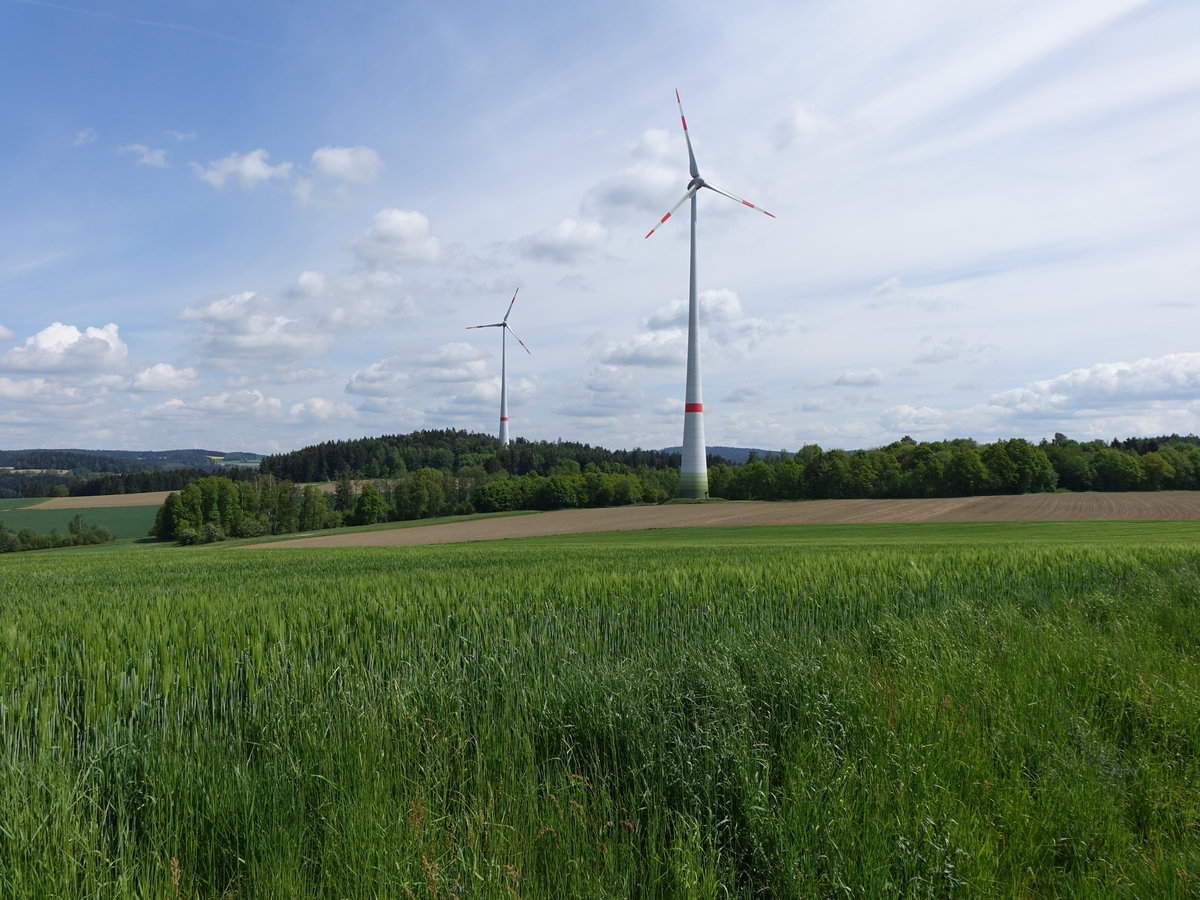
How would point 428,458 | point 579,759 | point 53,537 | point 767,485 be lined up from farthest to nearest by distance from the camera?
point 428,458 → point 767,485 → point 53,537 → point 579,759

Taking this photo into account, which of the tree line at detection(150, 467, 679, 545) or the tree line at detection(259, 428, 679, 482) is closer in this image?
the tree line at detection(150, 467, 679, 545)

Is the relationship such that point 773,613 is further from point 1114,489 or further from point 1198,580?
point 1114,489

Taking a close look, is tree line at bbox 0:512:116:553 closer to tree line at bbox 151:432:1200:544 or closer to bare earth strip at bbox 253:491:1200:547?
tree line at bbox 151:432:1200:544

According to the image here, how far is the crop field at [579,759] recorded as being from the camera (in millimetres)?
3711

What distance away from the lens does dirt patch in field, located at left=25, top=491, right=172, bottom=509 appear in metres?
130

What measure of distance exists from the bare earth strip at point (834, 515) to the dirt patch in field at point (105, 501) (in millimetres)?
84786

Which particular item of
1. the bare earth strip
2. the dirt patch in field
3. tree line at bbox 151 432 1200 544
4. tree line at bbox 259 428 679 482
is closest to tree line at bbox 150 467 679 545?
tree line at bbox 151 432 1200 544

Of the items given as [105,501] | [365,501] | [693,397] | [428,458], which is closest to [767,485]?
[693,397]

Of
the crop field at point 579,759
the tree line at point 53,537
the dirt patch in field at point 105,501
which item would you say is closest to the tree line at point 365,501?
the tree line at point 53,537

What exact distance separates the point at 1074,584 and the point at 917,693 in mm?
8366

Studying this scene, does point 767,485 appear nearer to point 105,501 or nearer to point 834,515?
point 834,515

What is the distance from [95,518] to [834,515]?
119782mm

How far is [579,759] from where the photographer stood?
5.05 metres

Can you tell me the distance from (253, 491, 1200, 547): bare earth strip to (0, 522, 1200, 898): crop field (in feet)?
167
